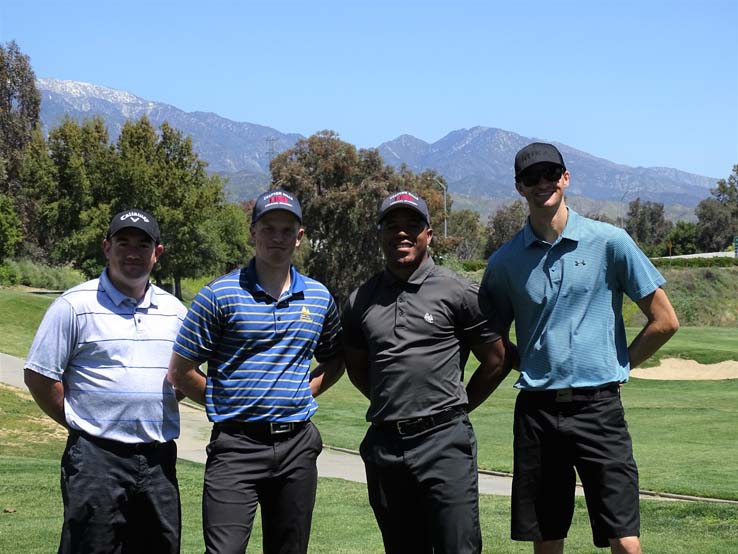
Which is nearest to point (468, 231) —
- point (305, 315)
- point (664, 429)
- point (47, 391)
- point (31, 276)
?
point (31, 276)

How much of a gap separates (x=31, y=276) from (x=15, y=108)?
25242 mm

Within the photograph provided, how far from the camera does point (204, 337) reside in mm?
5094

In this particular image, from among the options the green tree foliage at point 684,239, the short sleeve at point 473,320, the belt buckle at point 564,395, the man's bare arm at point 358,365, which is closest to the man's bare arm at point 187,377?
the man's bare arm at point 358,365

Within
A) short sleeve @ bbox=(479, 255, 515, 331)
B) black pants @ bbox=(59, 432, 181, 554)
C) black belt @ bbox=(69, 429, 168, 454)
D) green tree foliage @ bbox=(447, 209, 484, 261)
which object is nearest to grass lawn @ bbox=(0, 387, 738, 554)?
black pants @ bbox=(59, 432, 181, 554)

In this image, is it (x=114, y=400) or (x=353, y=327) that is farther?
(x=353, y=327)

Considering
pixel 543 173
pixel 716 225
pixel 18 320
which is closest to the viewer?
pixel 543 173

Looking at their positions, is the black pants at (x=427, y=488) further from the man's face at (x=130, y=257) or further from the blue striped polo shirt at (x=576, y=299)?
the man's face at (x=130, y=257)

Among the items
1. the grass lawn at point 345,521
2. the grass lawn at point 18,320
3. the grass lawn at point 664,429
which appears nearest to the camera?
the grass lawn at point 345,521

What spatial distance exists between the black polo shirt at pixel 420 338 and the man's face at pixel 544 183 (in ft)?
1.88

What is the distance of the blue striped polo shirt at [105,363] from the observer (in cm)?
512

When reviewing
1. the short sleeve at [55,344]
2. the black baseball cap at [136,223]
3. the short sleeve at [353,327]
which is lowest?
the short sleeve at [55,344]

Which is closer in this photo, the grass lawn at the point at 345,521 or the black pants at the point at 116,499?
the black pants at the point at 116,499

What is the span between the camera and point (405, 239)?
525 centimetres

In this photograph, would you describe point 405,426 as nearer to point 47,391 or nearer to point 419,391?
point 419,391
